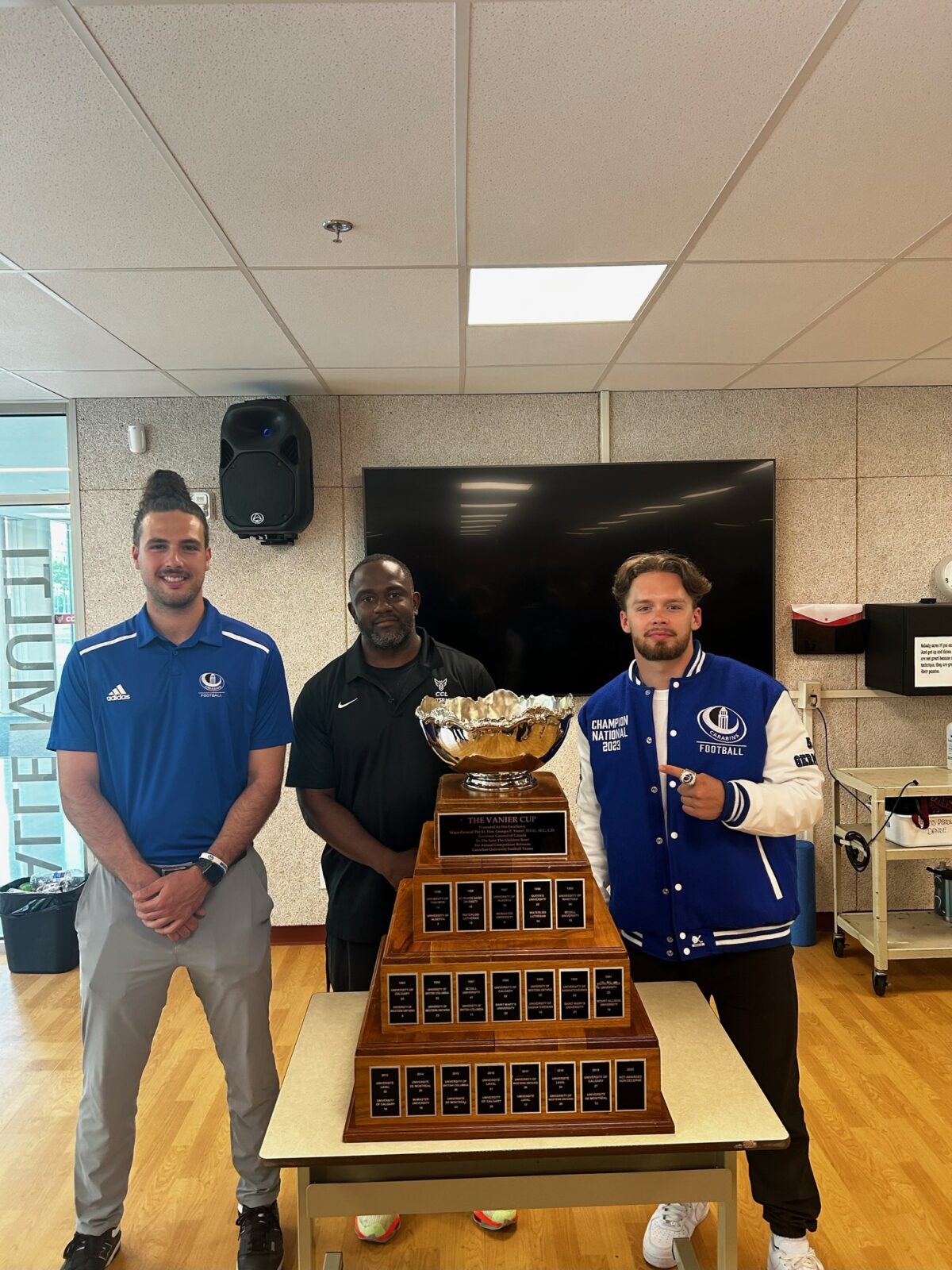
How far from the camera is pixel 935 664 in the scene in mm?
4059

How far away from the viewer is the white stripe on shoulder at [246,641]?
2320 millimetres

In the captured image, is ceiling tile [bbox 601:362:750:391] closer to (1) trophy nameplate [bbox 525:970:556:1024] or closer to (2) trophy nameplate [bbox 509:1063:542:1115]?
(1) trophy nameplate [bbox 525:970:556:1024]

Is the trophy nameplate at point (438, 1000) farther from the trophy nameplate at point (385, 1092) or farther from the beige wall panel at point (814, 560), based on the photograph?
the beige wall panel at point (814, 560)

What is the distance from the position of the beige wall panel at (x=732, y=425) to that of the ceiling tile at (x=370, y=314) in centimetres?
102

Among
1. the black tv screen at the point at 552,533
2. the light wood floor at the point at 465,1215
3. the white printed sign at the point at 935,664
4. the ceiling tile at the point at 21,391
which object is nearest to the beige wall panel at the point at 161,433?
the ceiling tile at the point at 21,391

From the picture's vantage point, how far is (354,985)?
2373 mm

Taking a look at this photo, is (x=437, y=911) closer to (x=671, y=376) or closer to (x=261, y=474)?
(x=261, y=474)

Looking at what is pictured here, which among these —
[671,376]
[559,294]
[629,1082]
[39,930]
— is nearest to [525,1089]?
[629,1082]

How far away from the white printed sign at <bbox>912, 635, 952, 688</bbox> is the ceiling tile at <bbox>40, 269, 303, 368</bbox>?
2.94 metres

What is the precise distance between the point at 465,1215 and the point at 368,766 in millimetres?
1228

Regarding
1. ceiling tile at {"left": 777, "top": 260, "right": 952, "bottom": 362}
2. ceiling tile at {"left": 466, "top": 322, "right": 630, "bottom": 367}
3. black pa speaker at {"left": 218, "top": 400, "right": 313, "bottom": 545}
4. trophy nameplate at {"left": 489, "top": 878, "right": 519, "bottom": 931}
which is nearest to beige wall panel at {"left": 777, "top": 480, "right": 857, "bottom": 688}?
ceiling tile at {"left": 777, "top": 260, "right": 952, "bottom": 362}

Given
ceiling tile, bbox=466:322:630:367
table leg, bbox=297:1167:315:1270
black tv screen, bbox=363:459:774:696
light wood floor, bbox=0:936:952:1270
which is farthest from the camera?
black tv screen, bbox=363:459:774:696

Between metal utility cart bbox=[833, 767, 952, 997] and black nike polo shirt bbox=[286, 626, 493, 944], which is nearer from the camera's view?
black nike polo shirt bbox=[286, 626, 493, 944]

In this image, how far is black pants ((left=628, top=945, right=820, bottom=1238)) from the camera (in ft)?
6.54
